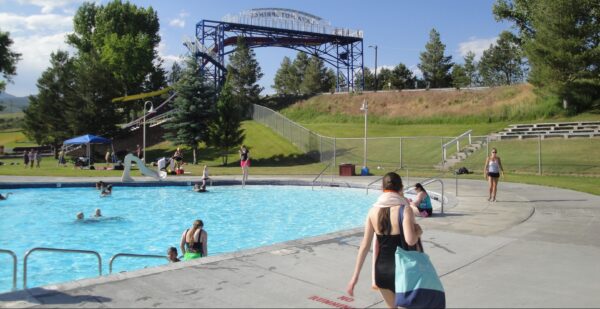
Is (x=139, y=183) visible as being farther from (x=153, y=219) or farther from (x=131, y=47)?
(x=131, y=47)

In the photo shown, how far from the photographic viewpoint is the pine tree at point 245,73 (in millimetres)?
63553

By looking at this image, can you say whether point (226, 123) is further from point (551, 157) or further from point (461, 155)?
point (551, 157)

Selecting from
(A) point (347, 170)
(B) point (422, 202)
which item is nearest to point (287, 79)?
(A) point (347, 170)

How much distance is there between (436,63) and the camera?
74.0 m

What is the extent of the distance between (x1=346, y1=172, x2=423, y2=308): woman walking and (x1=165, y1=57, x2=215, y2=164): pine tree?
3506 centimetres

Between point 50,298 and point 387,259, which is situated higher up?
point 387,259

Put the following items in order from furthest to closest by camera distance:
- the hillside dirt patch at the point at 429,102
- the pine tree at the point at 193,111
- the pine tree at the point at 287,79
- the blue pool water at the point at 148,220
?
the pine tree at the point at 287,79
the hillside dirt patch at the point at 429,102
the pine tree at the point at 193,111
the blue pool water at the point at 148,220

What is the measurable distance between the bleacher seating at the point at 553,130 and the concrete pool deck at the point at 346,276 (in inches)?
862

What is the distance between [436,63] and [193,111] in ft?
158

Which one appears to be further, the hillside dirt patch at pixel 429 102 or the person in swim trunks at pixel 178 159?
the hillside dirt patch at pixel 429 102

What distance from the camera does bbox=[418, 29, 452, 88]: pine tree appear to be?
73750 mm

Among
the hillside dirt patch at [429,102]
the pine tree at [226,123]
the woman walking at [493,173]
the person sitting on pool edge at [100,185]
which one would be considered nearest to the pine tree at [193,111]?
the pine tree at [226,123]

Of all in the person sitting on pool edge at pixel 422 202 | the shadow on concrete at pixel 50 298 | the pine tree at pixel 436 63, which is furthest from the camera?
the pine tree at pixel 436 63

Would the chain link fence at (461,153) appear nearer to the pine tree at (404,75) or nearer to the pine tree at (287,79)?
the pine tree at (404,75)
